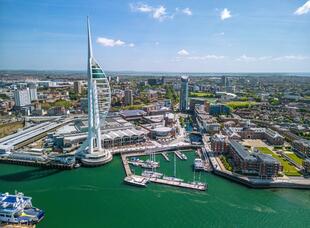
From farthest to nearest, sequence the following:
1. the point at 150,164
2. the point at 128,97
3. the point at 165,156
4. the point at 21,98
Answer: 1. the point at 128,97
2. the point at 21,98
3. the point at 165,156
4. the point at 150,164

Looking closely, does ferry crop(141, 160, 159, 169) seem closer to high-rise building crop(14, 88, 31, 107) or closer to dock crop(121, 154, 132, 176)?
dock crop(121, 154, 132, 176)

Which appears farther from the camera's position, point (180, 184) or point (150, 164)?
point (150, 164)

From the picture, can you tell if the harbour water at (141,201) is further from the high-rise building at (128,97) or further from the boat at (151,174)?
the high-rise building at (128,97)

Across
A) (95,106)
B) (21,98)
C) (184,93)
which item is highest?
(184,93)

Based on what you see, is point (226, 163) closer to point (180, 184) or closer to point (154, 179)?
point (180, 184)

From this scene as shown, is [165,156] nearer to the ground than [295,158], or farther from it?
nearer to the ground

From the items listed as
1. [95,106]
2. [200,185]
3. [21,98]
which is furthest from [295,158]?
[21,98]

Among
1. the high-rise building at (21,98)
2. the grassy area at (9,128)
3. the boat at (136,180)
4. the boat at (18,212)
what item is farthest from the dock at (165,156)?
the high-rise building at (21,98)

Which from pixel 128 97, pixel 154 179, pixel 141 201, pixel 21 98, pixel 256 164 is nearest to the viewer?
pixel 141 201
